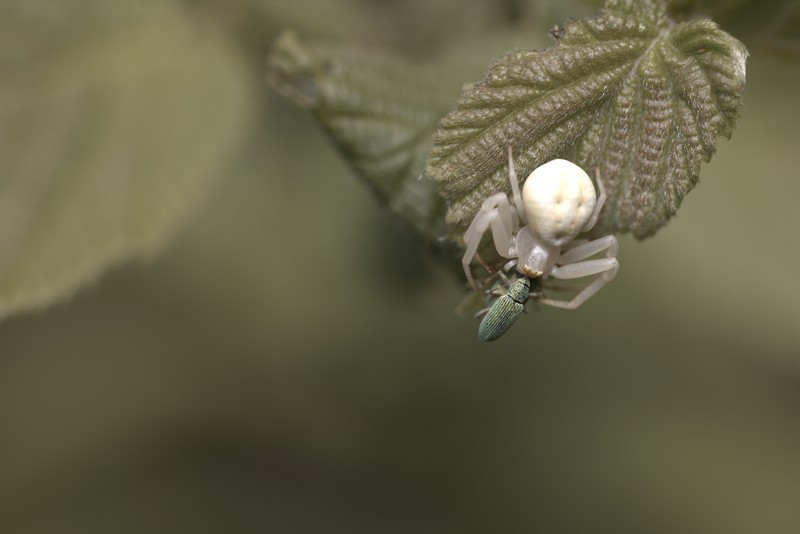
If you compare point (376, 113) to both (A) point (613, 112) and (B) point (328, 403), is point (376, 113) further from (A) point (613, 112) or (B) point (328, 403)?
(B) point (328, 403)

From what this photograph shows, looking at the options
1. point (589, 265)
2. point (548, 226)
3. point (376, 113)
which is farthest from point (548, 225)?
point (376, 113)

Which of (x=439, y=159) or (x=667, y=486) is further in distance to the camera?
(x=667, y=486)

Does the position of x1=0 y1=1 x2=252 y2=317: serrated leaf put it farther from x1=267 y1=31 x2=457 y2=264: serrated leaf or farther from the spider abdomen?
the spider abdomen

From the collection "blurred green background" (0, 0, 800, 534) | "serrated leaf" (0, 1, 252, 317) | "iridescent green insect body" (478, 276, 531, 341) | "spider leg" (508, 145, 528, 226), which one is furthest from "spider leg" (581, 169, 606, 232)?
"blurred green background" (0, 0, 800, 534)

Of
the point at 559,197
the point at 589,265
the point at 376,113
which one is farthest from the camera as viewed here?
the point at 376,113

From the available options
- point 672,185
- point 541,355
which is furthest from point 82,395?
point 672,185

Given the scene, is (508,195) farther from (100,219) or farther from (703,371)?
(703,371)

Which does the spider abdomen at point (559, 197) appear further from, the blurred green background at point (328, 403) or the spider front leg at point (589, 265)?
the blurred green background at point (328, 403)
